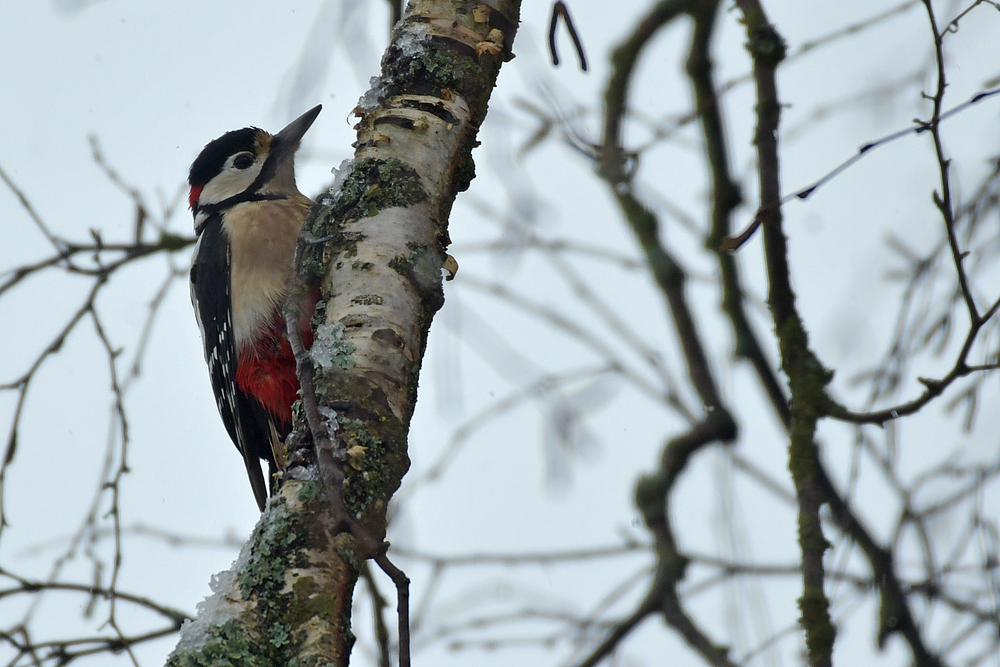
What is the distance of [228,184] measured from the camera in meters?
4.47

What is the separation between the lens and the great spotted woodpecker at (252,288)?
12.5 ft

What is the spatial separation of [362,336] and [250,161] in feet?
9.17

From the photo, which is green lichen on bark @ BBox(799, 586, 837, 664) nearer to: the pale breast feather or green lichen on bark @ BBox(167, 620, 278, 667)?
green lichen on bark @ BBox(167, 620, 278, 667)

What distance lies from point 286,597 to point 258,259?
2.46 m

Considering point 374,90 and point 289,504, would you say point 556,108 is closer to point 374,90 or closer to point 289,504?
point 374,90

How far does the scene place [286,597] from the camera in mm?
1542

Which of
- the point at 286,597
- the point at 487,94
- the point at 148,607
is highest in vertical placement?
the point at 487,94

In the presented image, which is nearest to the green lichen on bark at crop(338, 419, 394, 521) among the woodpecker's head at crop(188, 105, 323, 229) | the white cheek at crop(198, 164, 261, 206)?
the woodpecker's head at crop(188, 105, 323, 229)

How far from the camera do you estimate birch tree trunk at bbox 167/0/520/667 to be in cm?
152

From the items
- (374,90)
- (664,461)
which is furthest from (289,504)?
(664,461)

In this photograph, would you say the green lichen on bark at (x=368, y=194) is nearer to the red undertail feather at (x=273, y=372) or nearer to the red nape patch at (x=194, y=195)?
the red undertail feather at (x=273, y=372)

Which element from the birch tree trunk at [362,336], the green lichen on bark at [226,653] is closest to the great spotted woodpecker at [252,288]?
the birch tree trunk at [362,336]

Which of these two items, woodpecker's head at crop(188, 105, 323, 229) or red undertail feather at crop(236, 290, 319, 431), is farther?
woodpecker's head at crop(188, 105, 323, 229)

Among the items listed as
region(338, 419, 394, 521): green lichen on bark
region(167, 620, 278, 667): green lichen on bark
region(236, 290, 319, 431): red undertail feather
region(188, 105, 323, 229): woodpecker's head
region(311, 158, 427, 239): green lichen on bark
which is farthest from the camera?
region(188, 105, 323, 229): woodpecker's head
